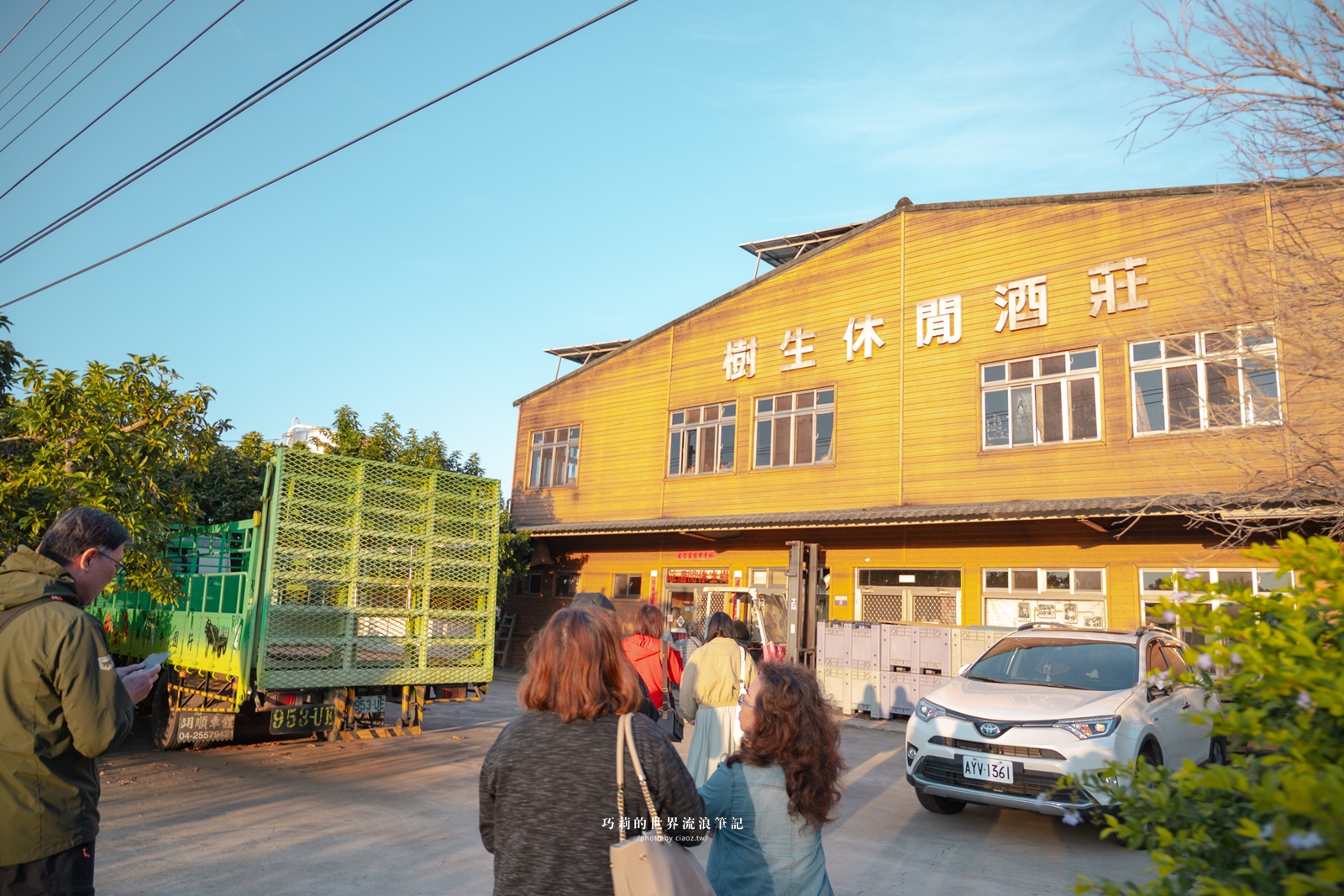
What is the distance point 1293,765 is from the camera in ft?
6.01

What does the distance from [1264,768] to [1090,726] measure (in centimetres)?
565

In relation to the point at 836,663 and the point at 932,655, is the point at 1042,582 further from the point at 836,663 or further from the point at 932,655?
the point at 836,663

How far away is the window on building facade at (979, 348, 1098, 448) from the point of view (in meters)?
15.5

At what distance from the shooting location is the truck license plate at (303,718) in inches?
344

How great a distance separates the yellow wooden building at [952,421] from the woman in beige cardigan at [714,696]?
21.9 feet

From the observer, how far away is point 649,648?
6.72m

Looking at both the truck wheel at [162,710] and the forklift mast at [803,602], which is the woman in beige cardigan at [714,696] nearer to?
the truck wheel at [162,710]

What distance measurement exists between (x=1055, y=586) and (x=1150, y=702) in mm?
8403

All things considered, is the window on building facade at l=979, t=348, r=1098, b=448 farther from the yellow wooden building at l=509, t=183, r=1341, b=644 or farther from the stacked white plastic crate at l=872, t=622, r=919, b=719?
the stacked white plastic crate at l=872, t=622, r=919, b=719

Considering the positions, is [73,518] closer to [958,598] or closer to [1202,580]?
[1202,580]

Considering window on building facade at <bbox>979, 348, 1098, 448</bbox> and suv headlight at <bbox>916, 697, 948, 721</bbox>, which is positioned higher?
window on building facade at <bbox>979, 348, 1098, 448</bbox>

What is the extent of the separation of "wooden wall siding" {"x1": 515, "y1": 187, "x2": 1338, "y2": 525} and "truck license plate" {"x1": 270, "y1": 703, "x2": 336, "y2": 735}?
994 centimetres

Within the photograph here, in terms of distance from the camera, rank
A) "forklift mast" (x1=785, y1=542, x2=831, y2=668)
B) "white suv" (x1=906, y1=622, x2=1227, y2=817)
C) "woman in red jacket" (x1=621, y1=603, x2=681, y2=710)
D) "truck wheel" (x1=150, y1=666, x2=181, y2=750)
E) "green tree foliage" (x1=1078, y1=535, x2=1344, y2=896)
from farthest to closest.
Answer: "forklift mast" (x1=785, y1=542, x2=831, y2=668) < "truck wheel" (x1=150, y1=666, x2=181, y2=750) < "white suv" (x1=906, y1=622, x2=1227, y2=817) < "woman in red jacket" (x1=621, y1=603, x2=681, y2=710) < "green tree foliage" (x1=1078, y1=535, x2=1344, y2=896)

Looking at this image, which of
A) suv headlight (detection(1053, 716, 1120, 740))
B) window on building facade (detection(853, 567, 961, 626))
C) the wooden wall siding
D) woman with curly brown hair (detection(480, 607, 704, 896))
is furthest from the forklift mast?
woman with curly brown hair (detection(480, 607, 704, 896))
